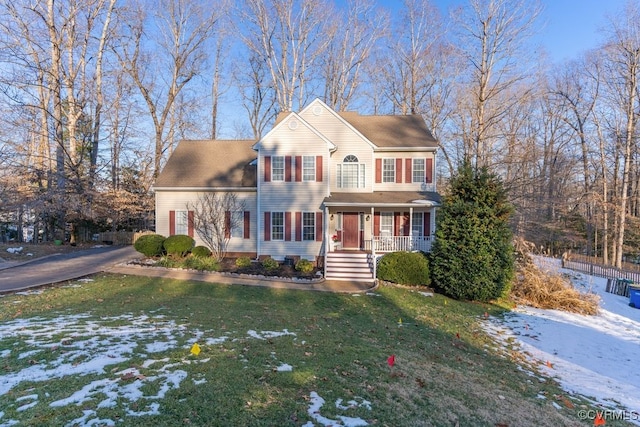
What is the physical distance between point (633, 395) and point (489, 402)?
3.31 m

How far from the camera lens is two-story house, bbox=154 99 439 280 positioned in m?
15.7

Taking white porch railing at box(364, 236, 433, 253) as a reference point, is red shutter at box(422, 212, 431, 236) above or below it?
above

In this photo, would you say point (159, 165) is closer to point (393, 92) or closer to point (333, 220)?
point (333, 220)

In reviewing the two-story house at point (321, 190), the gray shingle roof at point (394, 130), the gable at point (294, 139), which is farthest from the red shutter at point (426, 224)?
the gable at point (294, 139)

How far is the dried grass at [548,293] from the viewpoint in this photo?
38.1 ft

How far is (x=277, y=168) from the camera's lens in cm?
1595

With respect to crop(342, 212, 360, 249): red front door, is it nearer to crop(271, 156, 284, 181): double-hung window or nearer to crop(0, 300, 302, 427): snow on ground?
crop(271, 156, 284, 181): double-hung window

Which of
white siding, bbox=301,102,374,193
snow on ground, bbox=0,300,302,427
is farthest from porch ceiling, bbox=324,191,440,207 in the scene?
snow on ground, bbox=0,300,302,427

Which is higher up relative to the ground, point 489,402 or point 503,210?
point 503,210

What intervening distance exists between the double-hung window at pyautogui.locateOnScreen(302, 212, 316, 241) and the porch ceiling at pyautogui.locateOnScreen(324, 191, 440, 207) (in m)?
1.19

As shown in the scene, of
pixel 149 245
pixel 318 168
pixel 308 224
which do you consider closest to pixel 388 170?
pixel 318 168

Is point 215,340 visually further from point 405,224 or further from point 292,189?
point 405,224

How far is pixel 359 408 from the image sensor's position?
3.50 meters

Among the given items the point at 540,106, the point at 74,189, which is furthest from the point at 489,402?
the point at 540,106
